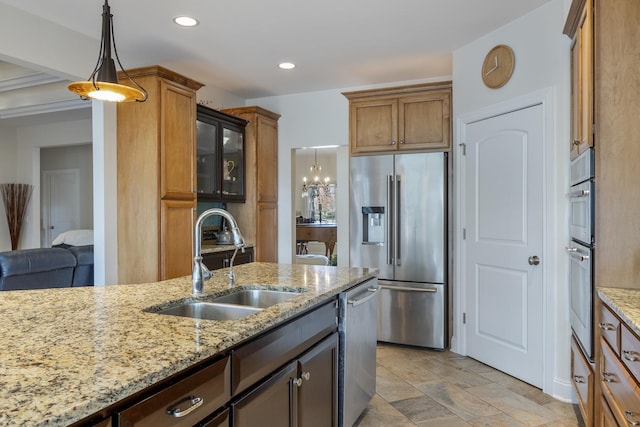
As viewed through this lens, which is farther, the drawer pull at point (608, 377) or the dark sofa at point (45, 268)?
the dark sofa at point (45, 268)

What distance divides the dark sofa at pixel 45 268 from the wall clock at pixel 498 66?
11.8ft

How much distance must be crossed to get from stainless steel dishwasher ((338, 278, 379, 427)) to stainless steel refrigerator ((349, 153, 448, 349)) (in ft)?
4.62

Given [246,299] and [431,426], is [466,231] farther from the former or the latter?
[246,299]

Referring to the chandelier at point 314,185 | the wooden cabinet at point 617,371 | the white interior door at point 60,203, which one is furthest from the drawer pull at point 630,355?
the chandelier at point 314,185

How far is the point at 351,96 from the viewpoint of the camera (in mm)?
4203

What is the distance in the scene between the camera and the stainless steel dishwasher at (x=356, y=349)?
217cm

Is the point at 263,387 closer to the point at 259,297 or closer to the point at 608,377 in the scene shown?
the point at 259,297

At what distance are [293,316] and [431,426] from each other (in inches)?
56.3

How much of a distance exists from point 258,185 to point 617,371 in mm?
3843

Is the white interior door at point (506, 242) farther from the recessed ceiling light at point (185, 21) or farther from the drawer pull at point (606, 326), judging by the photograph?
the recessed ceiling light at point (185, 21)

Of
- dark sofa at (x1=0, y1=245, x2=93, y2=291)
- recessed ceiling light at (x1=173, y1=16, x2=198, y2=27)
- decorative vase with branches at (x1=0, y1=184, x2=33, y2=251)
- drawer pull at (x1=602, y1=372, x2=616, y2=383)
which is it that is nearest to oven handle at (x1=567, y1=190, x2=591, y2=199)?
drawer pull at (x1=602, y1=372, x2=616, y2=383)

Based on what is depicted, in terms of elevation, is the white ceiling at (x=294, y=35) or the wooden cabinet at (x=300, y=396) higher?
the white ceiling at (x=294, y=35)

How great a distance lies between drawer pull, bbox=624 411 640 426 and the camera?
4.35ft

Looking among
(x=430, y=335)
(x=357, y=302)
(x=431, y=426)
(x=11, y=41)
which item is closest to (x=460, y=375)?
(x=430, y=335)
